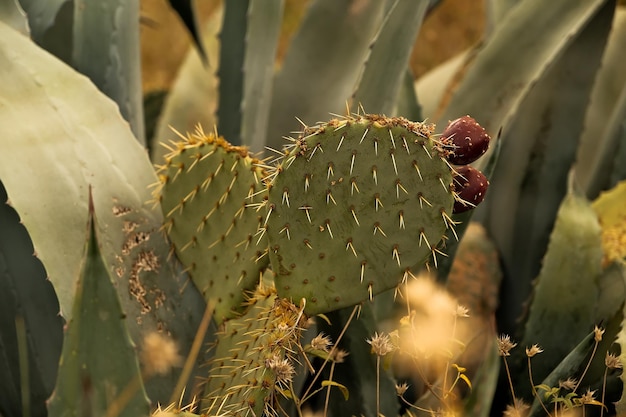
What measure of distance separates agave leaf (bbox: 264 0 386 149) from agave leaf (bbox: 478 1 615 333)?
392 mm

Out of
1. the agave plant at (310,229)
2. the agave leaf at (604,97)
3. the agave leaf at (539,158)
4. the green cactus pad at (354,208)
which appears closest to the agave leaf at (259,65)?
the agave plant at (310,229)

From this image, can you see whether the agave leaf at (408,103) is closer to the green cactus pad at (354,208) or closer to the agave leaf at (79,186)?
the agave leaf at (79,186)

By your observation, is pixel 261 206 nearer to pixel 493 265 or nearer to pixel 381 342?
pixel 381 342

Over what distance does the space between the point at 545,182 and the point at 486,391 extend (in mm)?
1220

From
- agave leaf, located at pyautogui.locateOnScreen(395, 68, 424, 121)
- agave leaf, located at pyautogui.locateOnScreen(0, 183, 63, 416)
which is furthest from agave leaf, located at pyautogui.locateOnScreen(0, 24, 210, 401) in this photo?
agave leaf, located at pyautogui.locateOnScreen(395, 68, 424, 121)

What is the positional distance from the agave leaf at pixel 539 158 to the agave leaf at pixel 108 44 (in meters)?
0.87

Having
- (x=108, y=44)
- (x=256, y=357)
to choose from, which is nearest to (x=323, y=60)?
(x=108, y=44)

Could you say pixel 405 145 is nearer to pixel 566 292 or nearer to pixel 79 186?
pixel 79 186

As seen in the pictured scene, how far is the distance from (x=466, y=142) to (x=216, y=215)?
1.34 feet

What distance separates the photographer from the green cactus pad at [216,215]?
1360mm

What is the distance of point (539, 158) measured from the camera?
209cm

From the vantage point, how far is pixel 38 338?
4.87ft

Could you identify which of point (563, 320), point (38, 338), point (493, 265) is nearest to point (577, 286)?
point (563, 320)

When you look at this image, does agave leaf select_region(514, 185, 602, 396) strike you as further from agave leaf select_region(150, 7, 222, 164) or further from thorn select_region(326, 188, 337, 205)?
agave leaf select_region(150, 7, 222, 164)
